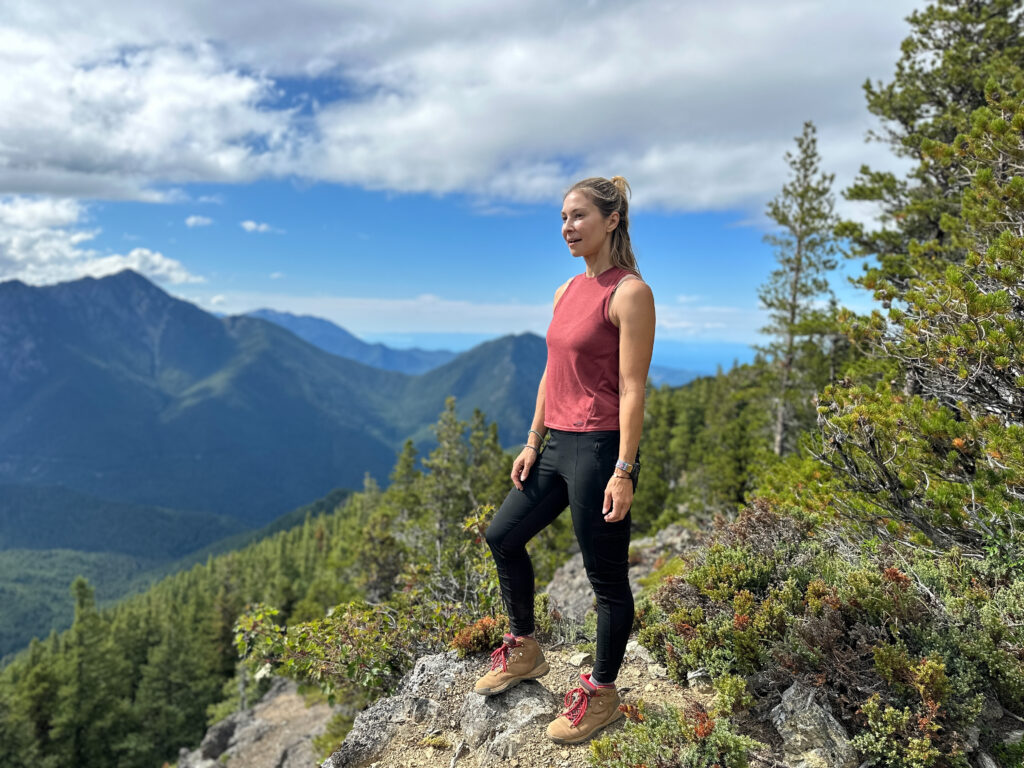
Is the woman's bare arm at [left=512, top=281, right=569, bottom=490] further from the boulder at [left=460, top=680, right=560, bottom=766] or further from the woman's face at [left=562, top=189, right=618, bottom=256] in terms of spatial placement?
the boulder at [left=460, top=680, right=560, bottom=766]

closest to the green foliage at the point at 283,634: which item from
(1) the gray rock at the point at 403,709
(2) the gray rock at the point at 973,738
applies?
(1) the gray rock at the point at 403,709

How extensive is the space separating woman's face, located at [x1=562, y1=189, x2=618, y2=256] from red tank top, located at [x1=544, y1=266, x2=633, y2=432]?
26 cm

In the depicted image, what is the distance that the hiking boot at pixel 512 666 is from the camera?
5215 millimetres

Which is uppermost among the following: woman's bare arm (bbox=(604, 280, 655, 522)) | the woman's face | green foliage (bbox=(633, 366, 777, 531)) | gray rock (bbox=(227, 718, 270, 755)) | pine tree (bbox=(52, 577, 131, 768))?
the woman's face

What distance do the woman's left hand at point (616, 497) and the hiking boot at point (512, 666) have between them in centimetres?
214

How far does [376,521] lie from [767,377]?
845 inches

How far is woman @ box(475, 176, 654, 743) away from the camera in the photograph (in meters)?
3.99

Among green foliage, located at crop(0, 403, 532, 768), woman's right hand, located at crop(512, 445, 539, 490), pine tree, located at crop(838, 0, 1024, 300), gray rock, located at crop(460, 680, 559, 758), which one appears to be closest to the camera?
woman's right hand, located at crop(512, 445, 539, 490)

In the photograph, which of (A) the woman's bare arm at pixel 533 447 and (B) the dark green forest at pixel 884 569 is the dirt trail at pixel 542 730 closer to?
(B) the dark green forest at pixel 884 569

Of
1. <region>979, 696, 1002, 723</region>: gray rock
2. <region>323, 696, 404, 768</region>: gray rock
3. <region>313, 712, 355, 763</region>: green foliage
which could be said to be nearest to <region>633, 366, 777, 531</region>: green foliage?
<region>979, 696, 1002, 723</region>: gray rock

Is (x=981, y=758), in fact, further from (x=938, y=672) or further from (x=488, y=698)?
(x=488, y=698)

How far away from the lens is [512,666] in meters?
5.27

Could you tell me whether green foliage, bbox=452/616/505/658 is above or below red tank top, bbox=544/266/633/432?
below

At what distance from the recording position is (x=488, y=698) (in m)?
5.34
